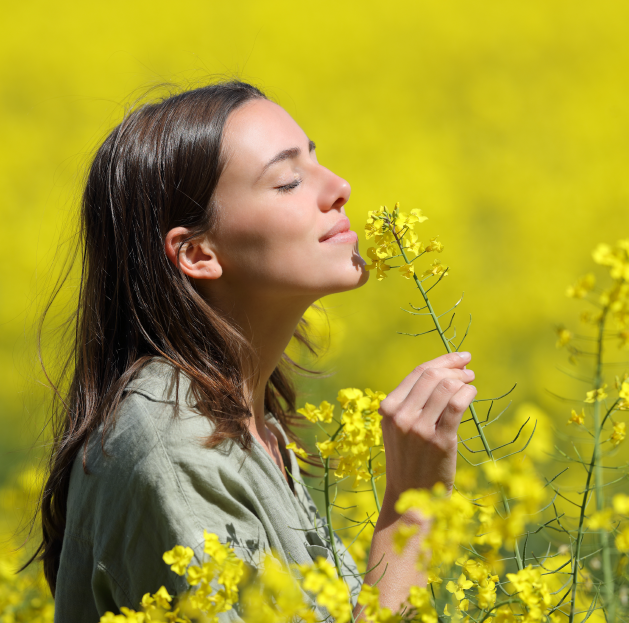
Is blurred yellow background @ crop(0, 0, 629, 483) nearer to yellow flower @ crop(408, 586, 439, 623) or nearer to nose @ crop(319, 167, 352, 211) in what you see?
nose @ crop(319, 167, 352, 211)

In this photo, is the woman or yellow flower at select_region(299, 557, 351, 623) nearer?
yellow flower at select_region(299, 557, 351, 623)

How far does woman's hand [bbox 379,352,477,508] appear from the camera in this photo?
777mm

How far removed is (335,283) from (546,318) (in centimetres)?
242

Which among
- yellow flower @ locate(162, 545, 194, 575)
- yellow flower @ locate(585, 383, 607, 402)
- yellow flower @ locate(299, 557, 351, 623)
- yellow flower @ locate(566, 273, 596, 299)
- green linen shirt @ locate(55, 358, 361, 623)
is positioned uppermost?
yellow flower @ locate(566, 273, 596, 299)

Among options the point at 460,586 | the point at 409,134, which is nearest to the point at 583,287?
the point at 460,586

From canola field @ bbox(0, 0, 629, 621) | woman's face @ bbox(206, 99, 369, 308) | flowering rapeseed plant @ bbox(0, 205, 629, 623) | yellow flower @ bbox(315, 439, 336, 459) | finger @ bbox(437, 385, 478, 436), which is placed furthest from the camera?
canola field @ bbox(0, 0, 629, 621)

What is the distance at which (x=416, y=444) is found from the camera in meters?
0.79

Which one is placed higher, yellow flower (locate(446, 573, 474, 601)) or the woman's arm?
the woman's arm

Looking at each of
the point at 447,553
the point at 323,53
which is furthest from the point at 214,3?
the point at 447,553

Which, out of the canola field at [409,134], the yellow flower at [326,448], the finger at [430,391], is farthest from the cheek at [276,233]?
the canola field at [409,134]

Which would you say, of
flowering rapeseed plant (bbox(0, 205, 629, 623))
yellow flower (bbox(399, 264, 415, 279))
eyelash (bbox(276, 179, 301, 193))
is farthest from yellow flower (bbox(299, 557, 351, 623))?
eyelash (bbox(276, 179, 301, 193))

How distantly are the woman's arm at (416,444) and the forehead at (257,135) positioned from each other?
413mm

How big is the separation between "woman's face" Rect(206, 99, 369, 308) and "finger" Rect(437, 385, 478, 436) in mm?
253

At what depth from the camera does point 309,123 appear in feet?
12.5
